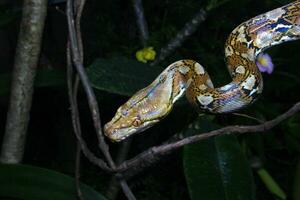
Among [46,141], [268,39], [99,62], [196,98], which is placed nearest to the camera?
[196,98]

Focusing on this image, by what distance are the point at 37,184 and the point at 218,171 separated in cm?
71

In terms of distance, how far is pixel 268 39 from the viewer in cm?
216

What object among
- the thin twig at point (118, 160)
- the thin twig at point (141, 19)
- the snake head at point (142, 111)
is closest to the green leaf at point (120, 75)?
the snake head at point (142, 111)

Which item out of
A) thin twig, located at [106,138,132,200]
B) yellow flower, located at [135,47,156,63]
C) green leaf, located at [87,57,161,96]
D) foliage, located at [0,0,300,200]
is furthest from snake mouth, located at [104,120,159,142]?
yellow flower, located at [135,47,156,63]

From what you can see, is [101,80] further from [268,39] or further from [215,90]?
[268,39]

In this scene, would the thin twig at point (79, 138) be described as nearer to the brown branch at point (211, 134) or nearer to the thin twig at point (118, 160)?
the brown branch at point (211, 134)

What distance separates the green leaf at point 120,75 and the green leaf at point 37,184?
386 mm

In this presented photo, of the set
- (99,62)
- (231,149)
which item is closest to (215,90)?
(231,149)

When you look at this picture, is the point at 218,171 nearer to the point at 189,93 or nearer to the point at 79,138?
the point at 189,93

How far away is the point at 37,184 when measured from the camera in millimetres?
1901

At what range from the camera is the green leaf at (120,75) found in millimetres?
1885

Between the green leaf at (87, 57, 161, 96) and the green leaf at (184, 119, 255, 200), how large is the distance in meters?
0.32

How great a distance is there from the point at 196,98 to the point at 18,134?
78 cm

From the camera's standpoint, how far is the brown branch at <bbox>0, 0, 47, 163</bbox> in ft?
6.35
